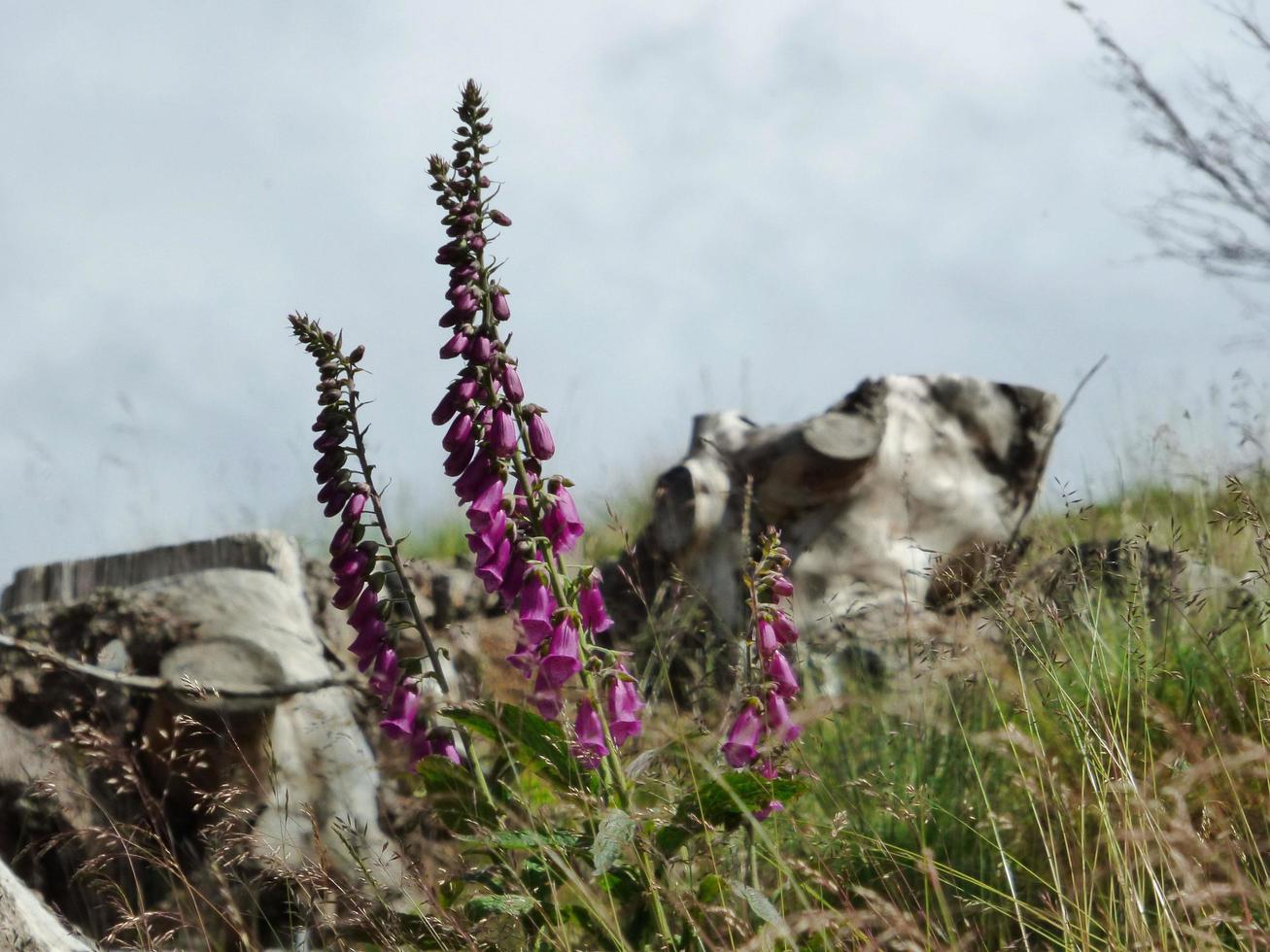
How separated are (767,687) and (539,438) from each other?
63cm

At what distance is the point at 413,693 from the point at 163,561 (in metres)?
3.16

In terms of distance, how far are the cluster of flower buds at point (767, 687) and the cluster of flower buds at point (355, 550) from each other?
641 mm

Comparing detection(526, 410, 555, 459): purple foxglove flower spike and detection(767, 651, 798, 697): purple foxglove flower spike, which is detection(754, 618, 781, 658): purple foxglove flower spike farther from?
detection(526, 410, 555, 459): purple foxglove flower spike

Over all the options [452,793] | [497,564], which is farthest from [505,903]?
[497,564]

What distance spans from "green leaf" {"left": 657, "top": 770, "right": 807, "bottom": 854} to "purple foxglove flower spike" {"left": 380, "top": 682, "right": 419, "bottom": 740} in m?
0.63

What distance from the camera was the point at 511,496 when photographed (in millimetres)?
2361

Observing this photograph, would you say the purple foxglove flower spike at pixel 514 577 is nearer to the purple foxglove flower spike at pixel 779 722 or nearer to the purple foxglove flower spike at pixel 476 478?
the purple foxglove flower spike at pixel 476 478

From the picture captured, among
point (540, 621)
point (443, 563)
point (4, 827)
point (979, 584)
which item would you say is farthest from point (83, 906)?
point (979, 584)

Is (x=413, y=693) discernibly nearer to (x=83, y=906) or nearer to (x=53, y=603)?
(x=83, y=906)

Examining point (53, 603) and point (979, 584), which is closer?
point (979, 584)

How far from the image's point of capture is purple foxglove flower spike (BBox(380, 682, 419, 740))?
256 centimetres

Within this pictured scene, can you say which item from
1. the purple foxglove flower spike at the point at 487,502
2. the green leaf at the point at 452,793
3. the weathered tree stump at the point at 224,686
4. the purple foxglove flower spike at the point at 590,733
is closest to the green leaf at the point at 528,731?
the purple foxglove flower spike at the point at 590,733

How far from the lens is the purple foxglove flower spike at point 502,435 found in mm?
2328

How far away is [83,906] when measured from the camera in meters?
4.46
